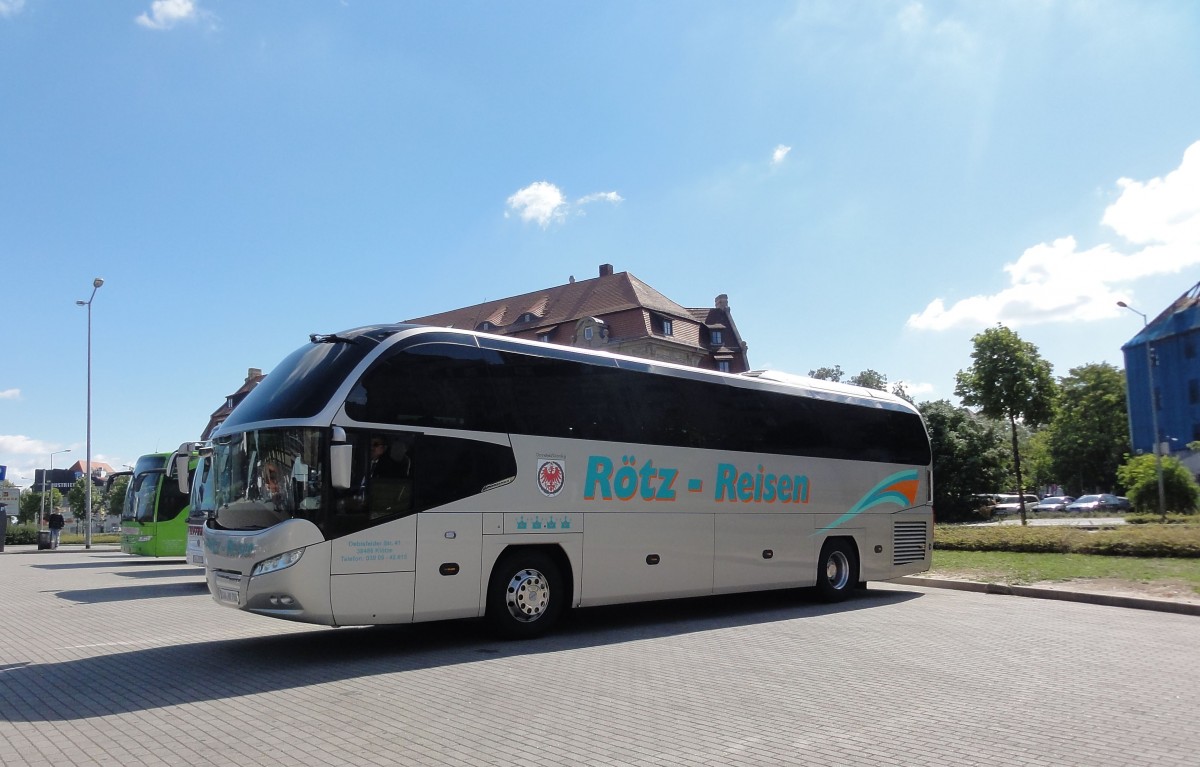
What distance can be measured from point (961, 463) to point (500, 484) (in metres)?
45.4

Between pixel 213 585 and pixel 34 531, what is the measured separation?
160 feet

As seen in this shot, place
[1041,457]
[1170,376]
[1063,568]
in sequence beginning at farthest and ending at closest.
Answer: [1041,457] → [1170,376] → [1063,568]

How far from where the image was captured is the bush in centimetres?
1895

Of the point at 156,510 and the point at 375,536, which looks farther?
the point at 156,510

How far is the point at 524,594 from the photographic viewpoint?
1027 centimetres

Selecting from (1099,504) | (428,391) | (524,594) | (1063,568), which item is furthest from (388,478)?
(1099,504)

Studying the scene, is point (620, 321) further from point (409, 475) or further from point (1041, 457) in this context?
point (1041, 457)

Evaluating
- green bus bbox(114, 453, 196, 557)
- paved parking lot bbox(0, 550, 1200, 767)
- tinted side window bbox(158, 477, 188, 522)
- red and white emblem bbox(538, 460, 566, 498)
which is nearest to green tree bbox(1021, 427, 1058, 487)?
green bus bbox(114, 453, 196, 557)

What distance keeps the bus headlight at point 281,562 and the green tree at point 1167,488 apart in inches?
1471

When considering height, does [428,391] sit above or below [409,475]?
above

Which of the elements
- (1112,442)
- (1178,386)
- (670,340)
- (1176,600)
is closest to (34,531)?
(670,340)

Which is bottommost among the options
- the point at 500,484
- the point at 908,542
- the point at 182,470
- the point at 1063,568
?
the point at 1063,568

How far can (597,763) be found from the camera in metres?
5.24

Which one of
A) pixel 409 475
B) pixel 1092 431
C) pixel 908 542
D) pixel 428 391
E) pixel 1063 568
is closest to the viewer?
pixel 409 475
